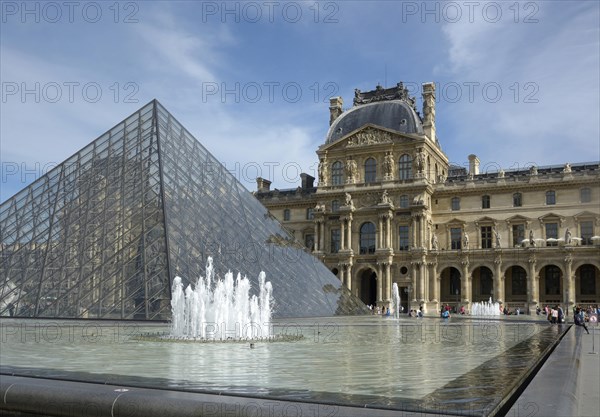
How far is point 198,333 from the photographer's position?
15312 mm

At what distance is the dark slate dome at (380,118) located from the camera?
51125 mm

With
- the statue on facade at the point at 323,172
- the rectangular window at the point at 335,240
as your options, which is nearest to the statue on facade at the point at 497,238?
the rectangular window at the point at 335,240

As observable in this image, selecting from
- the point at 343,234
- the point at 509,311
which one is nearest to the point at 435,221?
the point at 343,234

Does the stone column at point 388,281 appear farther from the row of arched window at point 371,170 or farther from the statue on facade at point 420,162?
the statue on facade at point 420,162

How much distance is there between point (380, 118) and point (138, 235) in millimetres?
36696

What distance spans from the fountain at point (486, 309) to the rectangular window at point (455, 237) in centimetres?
504

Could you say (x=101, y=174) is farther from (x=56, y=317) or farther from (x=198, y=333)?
(x=198, y=333)

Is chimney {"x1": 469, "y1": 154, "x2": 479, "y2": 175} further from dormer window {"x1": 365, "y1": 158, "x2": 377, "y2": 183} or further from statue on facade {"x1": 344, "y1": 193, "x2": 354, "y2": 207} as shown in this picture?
statue on facade {"x1": 344, "y1": 193, "x2": 354, "y2": 207}

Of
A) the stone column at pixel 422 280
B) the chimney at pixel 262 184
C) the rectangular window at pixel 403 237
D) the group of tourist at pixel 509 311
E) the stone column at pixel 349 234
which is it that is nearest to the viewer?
the group of tourist at pixel 509 311

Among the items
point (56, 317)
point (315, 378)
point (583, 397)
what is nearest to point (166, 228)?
point (56, 317)

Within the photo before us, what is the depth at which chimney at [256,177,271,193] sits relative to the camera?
65.1 meters

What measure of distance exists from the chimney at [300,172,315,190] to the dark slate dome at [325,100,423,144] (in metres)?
7.16

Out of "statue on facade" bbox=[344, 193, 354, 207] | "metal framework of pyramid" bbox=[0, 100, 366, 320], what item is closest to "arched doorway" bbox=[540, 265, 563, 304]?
"statue on facade" bbox=[344, 193, 354, 207]

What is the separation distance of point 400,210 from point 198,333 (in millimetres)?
35842
